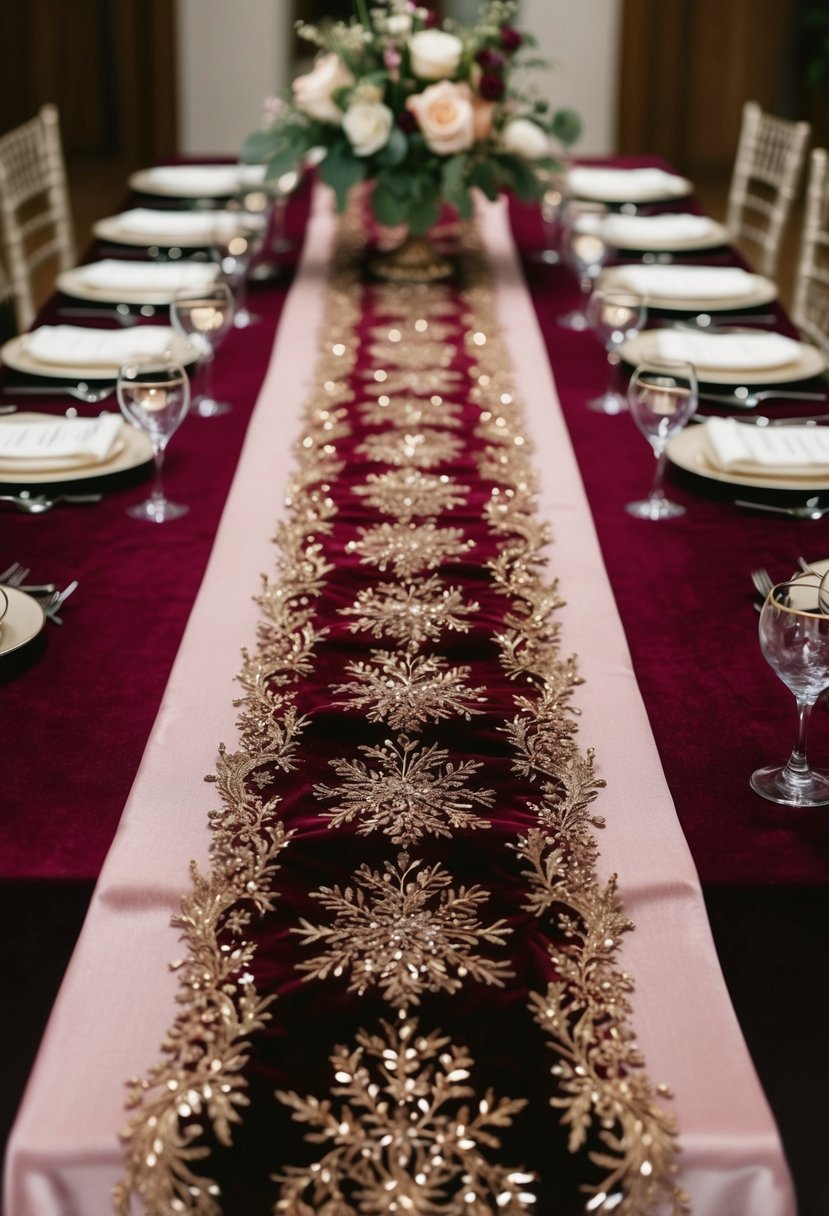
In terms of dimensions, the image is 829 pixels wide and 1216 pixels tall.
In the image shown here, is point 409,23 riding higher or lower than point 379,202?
higher

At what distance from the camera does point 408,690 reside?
134 cm

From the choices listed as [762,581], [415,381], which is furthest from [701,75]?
[762,581]

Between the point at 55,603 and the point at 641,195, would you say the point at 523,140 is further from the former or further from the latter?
the point at 55,603

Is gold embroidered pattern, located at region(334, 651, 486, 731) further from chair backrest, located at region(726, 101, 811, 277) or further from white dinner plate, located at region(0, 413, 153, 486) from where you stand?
chair backrest, located at region(726, 101, 811, 277)

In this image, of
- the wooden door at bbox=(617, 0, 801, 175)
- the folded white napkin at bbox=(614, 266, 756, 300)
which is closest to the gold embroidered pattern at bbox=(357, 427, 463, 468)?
the folded white napkin at bbox=(614, 266, 756, 300)

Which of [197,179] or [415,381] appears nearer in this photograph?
[415,381]

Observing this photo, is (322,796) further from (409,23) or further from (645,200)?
(645,200)

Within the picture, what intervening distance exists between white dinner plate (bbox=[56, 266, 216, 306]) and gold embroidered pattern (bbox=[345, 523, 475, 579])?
1010 millimetres

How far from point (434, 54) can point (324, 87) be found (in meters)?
0.21

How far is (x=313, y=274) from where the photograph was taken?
2.94 meters

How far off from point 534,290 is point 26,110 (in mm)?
6679

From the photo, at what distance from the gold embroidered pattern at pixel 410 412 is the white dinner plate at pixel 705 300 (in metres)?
Answer: 0.57

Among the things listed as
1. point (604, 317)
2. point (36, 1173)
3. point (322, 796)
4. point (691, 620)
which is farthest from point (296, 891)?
point (604, 317)

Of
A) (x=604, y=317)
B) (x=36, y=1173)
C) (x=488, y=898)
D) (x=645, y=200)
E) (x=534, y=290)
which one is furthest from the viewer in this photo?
(x=645, y=200)
